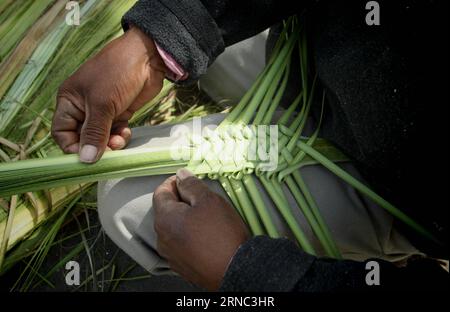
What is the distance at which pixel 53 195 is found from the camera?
120cm

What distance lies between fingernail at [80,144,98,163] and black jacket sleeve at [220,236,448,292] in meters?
0.34

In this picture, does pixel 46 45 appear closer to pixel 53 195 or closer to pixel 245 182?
pixel 53 195

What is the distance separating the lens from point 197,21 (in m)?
0.89

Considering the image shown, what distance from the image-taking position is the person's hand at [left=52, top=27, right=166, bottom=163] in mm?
869

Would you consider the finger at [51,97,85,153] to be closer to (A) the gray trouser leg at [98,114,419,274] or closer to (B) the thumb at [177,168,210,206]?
(A) the gray trouser leg at [98,114,419,274]

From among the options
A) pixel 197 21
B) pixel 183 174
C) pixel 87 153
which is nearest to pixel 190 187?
pixel 183 174

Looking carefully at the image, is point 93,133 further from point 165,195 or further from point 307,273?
point 307,273

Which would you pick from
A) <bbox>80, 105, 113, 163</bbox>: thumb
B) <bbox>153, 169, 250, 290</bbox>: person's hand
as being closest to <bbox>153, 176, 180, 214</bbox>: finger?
<bbox>153, 169, 250, 290</bbox>: person's hand

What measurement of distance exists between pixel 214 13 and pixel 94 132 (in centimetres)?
34

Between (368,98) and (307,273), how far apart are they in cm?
32

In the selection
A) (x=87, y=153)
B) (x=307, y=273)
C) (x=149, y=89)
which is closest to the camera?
(x=307, y=273)

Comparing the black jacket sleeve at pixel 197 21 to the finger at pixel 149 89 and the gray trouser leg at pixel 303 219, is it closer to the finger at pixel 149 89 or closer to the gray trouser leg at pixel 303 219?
the finger at pixel 149 89

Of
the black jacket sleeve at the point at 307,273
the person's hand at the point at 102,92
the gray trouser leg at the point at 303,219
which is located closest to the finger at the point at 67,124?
the person's hand at the point at 102,92
